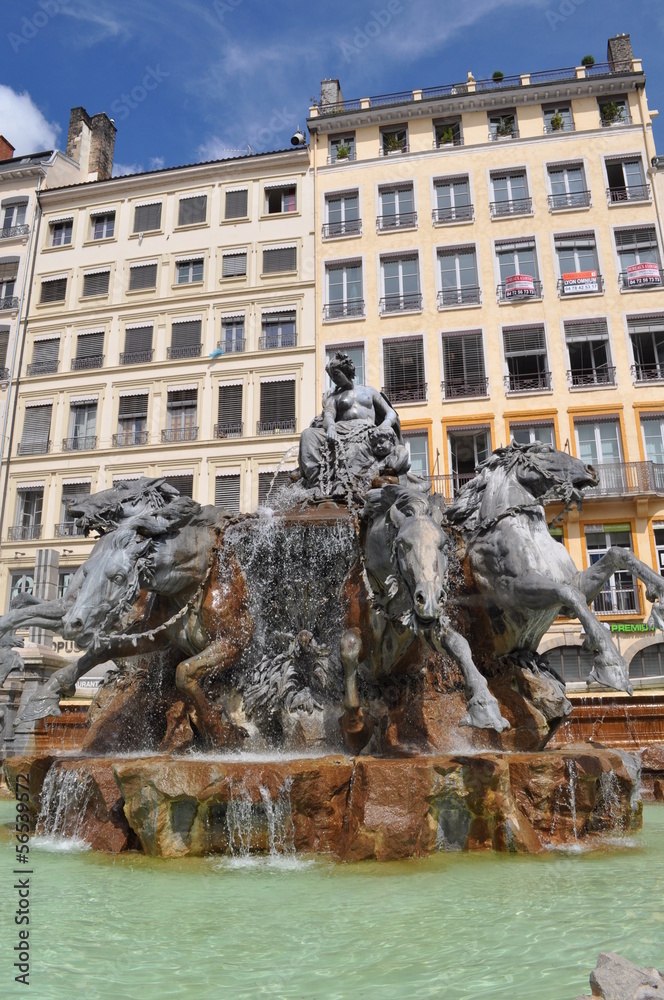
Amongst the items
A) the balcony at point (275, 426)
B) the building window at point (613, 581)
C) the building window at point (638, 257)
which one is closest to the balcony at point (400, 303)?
the balcony at point (275, 426)

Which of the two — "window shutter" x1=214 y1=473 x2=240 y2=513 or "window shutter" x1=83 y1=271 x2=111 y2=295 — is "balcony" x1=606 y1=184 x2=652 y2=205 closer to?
"window shutter" x1=214 y1=473 x2=240 y2=513

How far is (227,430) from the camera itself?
122ft

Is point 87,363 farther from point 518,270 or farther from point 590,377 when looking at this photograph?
point 590,377

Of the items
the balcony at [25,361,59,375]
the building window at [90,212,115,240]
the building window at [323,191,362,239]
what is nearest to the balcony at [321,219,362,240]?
the building window at [323,191,362,239]

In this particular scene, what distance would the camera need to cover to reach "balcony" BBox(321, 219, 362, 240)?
38.2 metres

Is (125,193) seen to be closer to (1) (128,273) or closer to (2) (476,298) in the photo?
(1) (128,273)

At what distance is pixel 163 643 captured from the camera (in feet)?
27.8

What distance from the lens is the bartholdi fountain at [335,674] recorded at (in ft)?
19.7

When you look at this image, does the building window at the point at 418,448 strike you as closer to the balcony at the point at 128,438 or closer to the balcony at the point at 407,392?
the balcony at the point at 407,392

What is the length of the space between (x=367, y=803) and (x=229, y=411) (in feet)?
108

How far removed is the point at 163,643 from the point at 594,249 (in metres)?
33.3

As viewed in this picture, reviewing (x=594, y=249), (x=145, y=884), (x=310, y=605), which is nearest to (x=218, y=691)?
(x=310, y=605)

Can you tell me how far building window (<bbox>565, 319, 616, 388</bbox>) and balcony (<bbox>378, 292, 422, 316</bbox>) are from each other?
6902 millimetres

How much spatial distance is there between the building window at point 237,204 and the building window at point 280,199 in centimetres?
116
